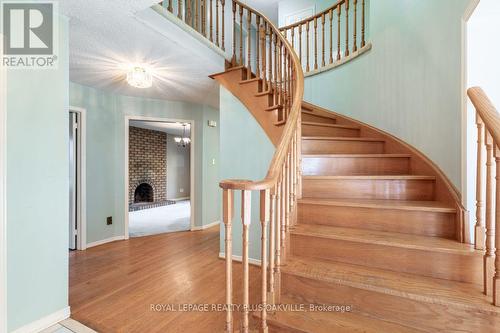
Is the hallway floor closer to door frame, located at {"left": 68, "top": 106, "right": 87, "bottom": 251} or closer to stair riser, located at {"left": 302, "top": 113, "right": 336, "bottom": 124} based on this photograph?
door frame, located at {"left": 68, "top": 106, "right": 87, "bottom": 251}

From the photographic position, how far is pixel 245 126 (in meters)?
3.07

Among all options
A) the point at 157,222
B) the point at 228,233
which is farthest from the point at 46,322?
the point at 157,222

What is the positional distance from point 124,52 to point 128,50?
0.24 feet

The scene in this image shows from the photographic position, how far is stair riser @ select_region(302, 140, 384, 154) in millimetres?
2459

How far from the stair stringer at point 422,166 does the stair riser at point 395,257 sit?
20 centimetres

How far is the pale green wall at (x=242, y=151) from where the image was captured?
9.74 feet

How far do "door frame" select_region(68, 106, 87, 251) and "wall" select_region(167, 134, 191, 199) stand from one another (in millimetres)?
5066

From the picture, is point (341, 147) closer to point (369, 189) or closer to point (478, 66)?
point (369, 189)

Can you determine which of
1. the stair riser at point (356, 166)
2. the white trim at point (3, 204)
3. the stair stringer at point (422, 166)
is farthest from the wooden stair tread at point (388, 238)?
the white trim at point (3, 204)

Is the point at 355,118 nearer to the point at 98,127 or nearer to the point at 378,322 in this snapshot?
the point at 378,322

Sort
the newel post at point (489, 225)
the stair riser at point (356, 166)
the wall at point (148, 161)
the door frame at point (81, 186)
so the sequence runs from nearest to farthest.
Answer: the newel post at point (489, 225) < the stair riser at point (356, 166) < the door frame at point (81, 186) < the wall at point (148, 161)

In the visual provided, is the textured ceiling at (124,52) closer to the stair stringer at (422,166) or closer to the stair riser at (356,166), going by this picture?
the stair riser at (356,166)

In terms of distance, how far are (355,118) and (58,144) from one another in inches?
120

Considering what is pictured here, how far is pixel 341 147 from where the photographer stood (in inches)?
101
